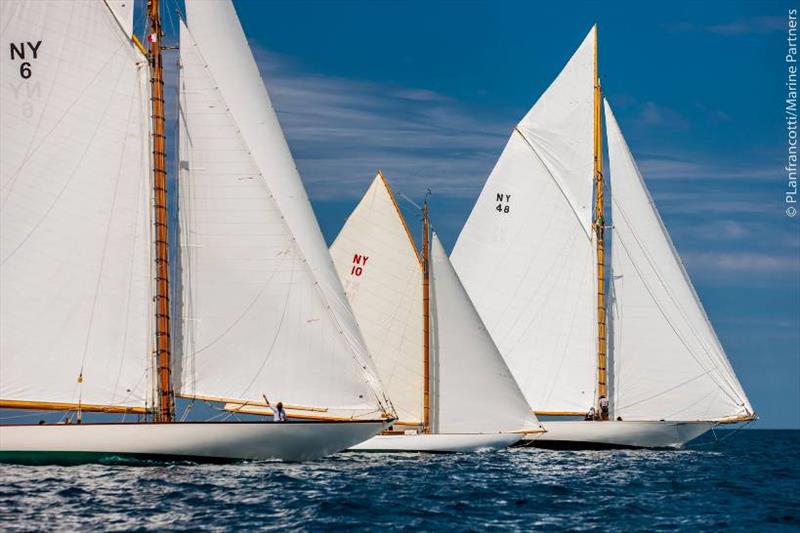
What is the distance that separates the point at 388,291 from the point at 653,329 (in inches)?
534

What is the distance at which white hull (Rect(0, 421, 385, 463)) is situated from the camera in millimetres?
44656

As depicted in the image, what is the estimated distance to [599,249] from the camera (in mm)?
68750

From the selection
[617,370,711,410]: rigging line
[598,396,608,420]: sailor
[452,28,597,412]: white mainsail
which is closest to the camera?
[617,370,711,410]: rigging line

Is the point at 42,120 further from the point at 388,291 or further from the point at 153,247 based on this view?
the point at 388,291

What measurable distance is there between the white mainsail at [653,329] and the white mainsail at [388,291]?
1227 cm

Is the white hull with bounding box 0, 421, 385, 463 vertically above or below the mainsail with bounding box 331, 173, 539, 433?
below

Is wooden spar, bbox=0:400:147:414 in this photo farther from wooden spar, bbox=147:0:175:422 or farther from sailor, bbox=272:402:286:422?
sailor, bbox=272:402:286:422

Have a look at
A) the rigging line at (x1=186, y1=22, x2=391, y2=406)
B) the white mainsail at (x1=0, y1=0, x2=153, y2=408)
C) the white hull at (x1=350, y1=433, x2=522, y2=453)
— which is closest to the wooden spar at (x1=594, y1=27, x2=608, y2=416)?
the white hull at (x1=350, y1=433, x2=522, y2=453)

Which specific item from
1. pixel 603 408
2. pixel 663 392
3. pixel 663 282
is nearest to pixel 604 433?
pixel 603 408

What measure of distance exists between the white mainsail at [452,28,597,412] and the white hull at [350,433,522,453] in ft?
34.4

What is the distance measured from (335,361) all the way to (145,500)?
1013cm

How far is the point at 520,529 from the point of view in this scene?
1385 inches

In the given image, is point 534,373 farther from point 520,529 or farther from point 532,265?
point 520,529

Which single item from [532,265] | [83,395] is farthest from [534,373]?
[83,395]
